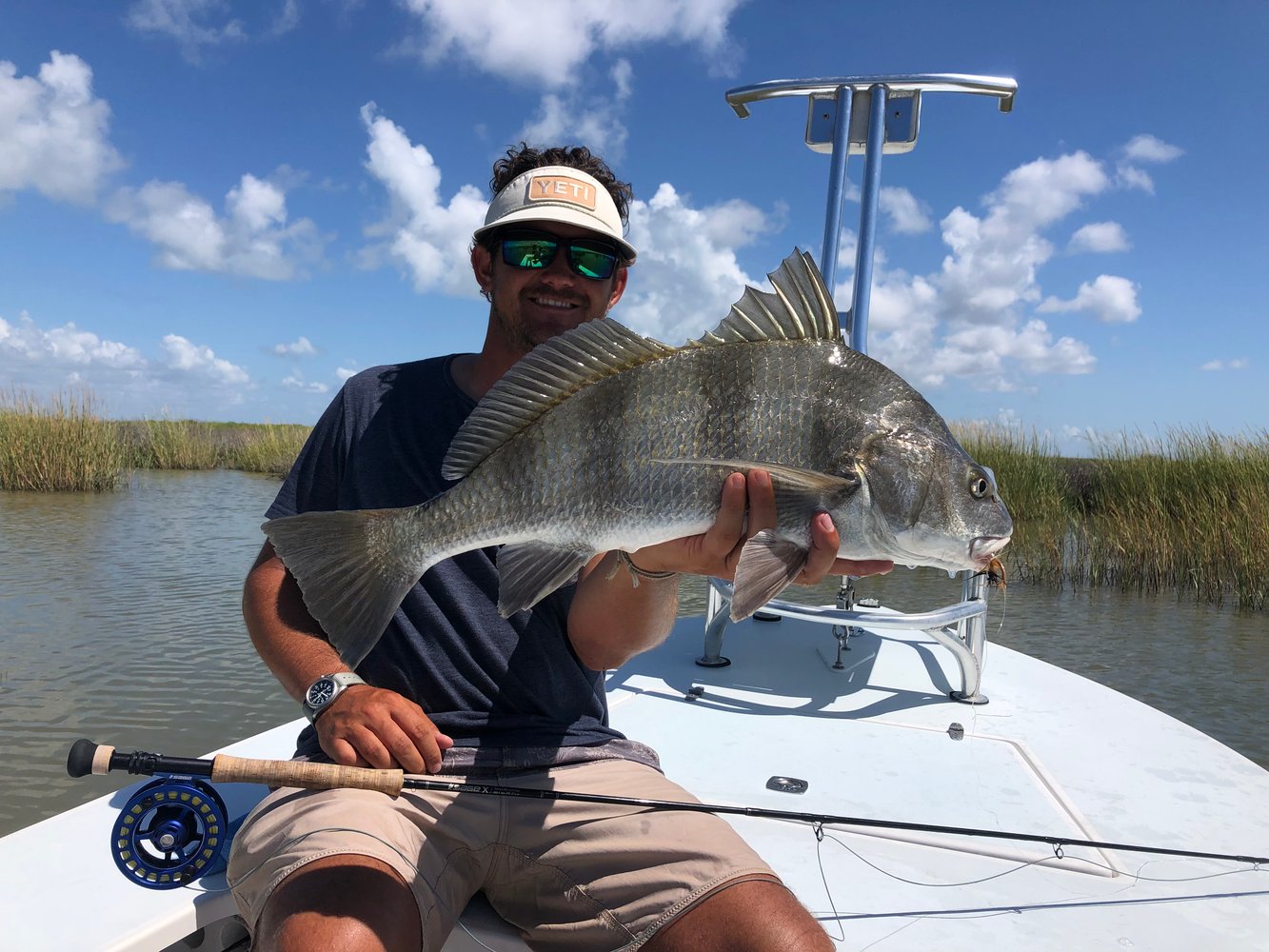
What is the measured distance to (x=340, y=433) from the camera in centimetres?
243

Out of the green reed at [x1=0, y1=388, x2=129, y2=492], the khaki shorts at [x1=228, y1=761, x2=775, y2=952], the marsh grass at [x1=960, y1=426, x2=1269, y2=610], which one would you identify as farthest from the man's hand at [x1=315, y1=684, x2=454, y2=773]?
the green reed at [x1=0, y1=388, x2=129, y2=492]

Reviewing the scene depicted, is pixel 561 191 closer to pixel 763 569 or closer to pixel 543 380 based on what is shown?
pixel 543 380

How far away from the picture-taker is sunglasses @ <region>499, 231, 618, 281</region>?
2.58m

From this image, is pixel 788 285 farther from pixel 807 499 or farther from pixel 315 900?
pixel 315 900

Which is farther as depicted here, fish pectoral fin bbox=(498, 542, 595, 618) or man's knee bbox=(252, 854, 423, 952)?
fish pectoral fin bbox=(498, 542, 595, 618)

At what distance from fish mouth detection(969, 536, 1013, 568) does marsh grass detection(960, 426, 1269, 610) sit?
34.1ft

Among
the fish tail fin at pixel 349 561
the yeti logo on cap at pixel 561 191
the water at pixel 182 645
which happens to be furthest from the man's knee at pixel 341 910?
the water at pixel 182 645

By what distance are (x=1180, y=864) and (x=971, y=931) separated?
93cm

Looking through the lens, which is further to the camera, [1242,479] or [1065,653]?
[1242,479]

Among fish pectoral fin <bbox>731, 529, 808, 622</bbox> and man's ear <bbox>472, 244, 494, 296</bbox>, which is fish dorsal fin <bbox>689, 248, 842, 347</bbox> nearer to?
fish pectoral fin <bbox>731, 529, 808, 622</bbox>

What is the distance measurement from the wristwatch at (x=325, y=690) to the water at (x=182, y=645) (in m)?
3.68

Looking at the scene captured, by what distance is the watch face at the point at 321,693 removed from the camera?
1.96m

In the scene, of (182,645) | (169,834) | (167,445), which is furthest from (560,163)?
(167,445)

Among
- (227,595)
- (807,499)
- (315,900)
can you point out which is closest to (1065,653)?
(807,499)
